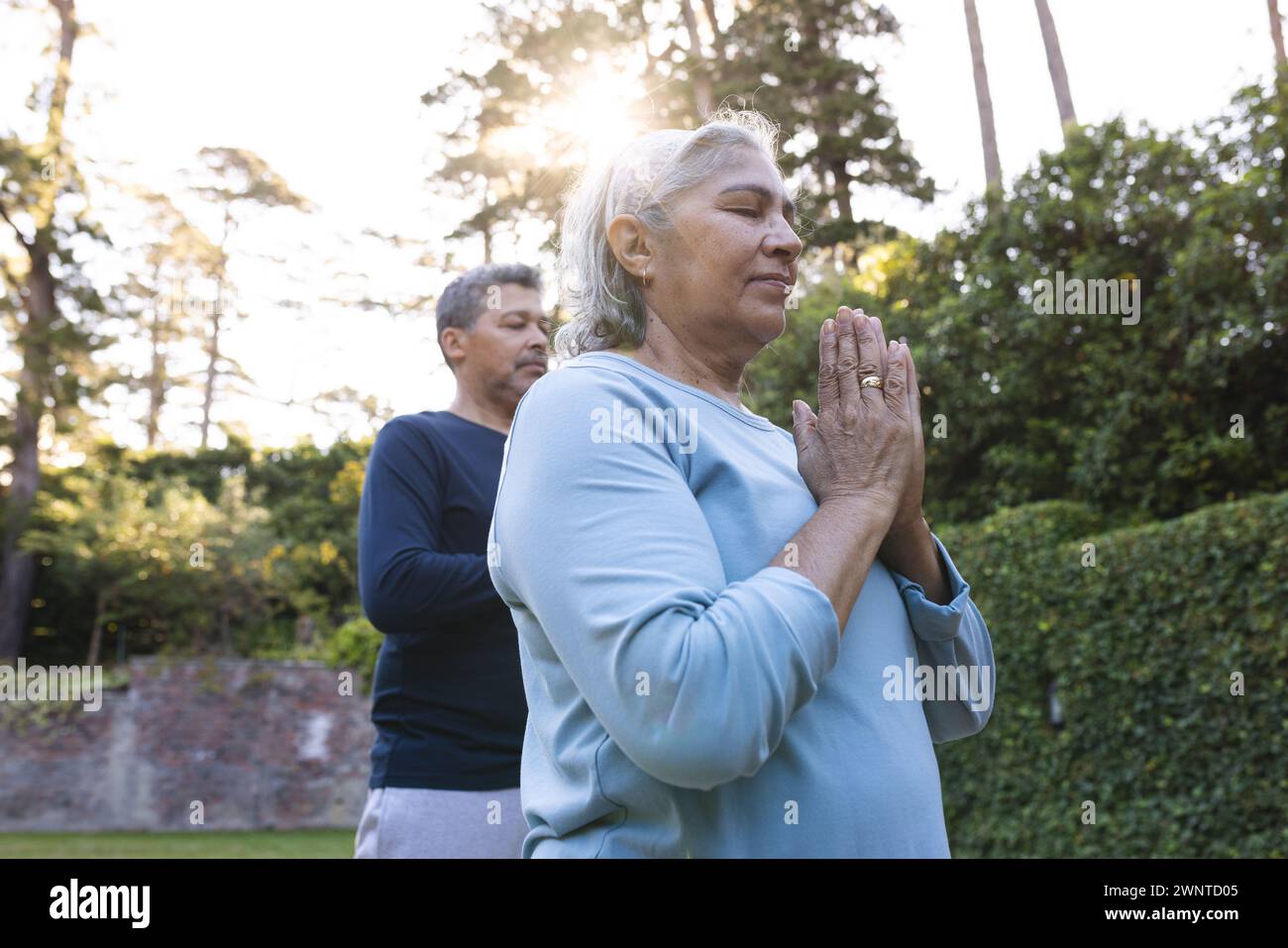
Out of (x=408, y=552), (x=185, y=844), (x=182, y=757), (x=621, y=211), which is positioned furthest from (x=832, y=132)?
(x=621, y=211)

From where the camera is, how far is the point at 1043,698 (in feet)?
25.5

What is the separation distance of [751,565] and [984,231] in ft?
37.4

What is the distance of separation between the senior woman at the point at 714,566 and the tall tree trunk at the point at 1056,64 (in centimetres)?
1382

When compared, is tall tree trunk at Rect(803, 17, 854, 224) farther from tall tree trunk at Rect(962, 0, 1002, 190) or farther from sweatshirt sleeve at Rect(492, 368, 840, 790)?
sweatshirt sleeve at Rect(492, 368, 840, 790)

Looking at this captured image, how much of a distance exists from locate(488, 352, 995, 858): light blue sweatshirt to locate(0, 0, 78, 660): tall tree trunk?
20.6 metres

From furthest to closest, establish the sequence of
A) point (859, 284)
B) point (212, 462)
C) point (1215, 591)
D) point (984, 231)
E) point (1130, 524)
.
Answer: point (212, 462) < point (859, 284) < point (984, 231) < point (1130, 524) < point (1215, 591)

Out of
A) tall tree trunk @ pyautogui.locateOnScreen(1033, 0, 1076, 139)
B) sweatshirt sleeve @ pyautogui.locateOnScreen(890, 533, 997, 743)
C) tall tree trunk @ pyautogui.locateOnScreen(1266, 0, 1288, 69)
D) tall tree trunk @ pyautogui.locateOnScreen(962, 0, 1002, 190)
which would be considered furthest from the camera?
tall tree trunk @ pyautogui.locateOnScreen(962, 0, 1002, 190)

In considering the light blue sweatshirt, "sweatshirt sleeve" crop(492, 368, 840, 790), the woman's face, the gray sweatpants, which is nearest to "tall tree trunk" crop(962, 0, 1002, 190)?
the gray sweatpants

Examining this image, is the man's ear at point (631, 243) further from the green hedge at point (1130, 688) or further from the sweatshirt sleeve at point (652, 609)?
the green hedge at point (1130, 688)

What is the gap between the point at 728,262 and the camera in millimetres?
1664

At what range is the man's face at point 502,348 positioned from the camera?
318 cm

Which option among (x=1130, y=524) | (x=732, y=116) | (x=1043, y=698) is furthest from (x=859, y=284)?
(x=732, y=116)

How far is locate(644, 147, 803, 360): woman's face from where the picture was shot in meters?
1.67
